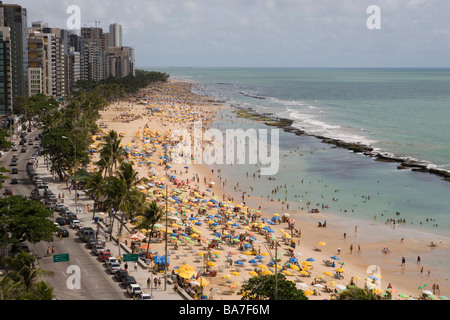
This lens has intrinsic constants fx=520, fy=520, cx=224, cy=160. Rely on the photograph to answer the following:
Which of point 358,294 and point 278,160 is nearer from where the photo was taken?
point 358,294

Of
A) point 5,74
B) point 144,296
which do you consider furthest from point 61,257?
point 5,74

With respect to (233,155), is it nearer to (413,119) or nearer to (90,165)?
(90,165)

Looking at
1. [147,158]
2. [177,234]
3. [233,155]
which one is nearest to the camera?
[177,234]


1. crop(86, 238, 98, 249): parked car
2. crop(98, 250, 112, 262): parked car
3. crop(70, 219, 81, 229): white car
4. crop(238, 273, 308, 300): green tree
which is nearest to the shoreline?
crop(70, 219, 81, 229): white car

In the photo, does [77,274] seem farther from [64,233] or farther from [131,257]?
[64,233]

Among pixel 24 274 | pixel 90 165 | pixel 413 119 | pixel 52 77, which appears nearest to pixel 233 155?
pixel 90 165
